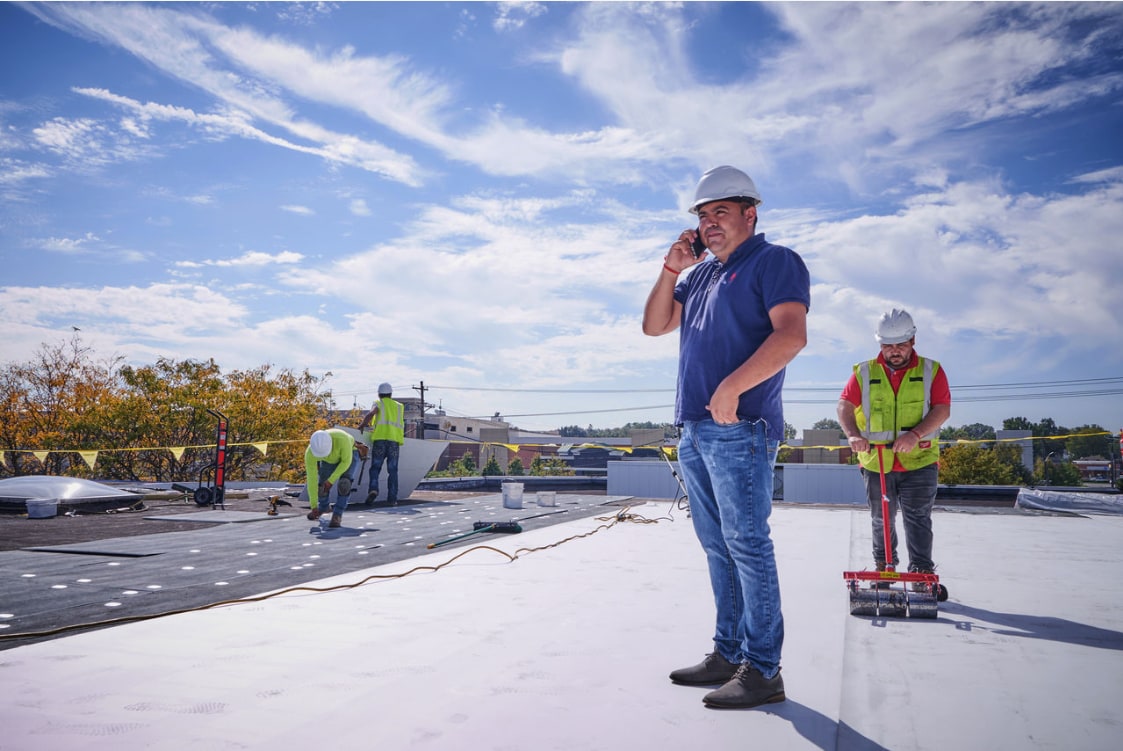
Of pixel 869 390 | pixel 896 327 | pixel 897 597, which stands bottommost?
pixel 897 597

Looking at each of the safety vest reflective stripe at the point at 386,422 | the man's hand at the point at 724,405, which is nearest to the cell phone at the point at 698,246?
the man's hand at the point at 724,405

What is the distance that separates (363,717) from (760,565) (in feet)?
4.01

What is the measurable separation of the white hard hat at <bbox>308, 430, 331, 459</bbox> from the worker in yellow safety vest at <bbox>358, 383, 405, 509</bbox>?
8.47 feet

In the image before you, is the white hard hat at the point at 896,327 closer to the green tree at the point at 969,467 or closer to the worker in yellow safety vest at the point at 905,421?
the worker in yellow safety vest at the point at 905,421

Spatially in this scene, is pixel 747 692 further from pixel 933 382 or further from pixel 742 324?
pixel 933 382

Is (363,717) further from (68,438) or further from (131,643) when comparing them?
(68,438)

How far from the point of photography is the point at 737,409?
212cm

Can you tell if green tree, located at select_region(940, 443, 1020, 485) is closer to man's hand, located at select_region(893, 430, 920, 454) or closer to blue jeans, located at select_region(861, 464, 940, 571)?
blue jeans, located at select_region(861, 464, 940, 571)

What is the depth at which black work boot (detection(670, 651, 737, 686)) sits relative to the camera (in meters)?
2.18

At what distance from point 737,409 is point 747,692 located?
0.83 meters

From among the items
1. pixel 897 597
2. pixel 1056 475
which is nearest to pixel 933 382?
pixel 897 597

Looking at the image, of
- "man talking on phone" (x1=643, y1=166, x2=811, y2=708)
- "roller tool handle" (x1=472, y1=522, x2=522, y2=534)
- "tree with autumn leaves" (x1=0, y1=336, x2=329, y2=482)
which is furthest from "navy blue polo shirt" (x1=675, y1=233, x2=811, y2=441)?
"tree with autumn leaves" (x1=0, y1=336, x2=329, y2=482)

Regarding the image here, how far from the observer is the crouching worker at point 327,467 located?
22.9 ft

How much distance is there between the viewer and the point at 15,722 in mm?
1834
